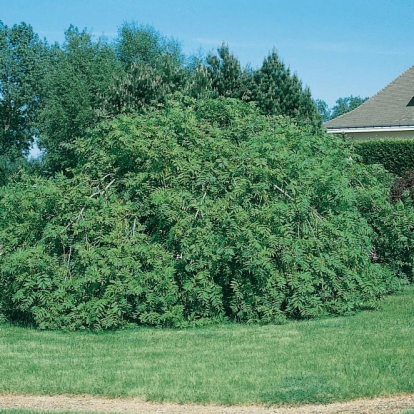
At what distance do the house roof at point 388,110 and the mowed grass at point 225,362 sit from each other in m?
19.7

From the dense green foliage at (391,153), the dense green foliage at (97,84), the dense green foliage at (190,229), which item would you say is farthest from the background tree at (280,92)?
the dense green foliage at (190,229)

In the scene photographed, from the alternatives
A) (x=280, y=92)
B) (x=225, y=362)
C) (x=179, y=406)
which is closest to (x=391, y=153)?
(x=280, y=92)

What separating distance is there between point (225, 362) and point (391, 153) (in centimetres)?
1758

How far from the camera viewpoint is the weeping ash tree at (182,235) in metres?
9.14

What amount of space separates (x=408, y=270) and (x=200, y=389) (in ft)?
24.6

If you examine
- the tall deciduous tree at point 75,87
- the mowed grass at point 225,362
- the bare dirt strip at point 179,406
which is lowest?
the bare dirt strip at point 179,406

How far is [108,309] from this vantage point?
9.09 metres

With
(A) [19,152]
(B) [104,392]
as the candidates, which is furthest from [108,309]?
(A) [19,152]

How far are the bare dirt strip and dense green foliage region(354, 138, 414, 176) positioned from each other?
1813 centimetres

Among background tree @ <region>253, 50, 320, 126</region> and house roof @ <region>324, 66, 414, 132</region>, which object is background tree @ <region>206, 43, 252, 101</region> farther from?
house roof @ <region>324, 66, 414, 132</region>

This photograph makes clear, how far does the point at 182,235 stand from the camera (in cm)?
927

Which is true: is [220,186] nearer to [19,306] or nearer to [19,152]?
[19,306]

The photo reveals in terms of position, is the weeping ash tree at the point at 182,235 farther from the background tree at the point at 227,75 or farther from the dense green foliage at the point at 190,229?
the background tree at the point at 227,75

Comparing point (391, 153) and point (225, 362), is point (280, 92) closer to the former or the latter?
point (391, 153)
